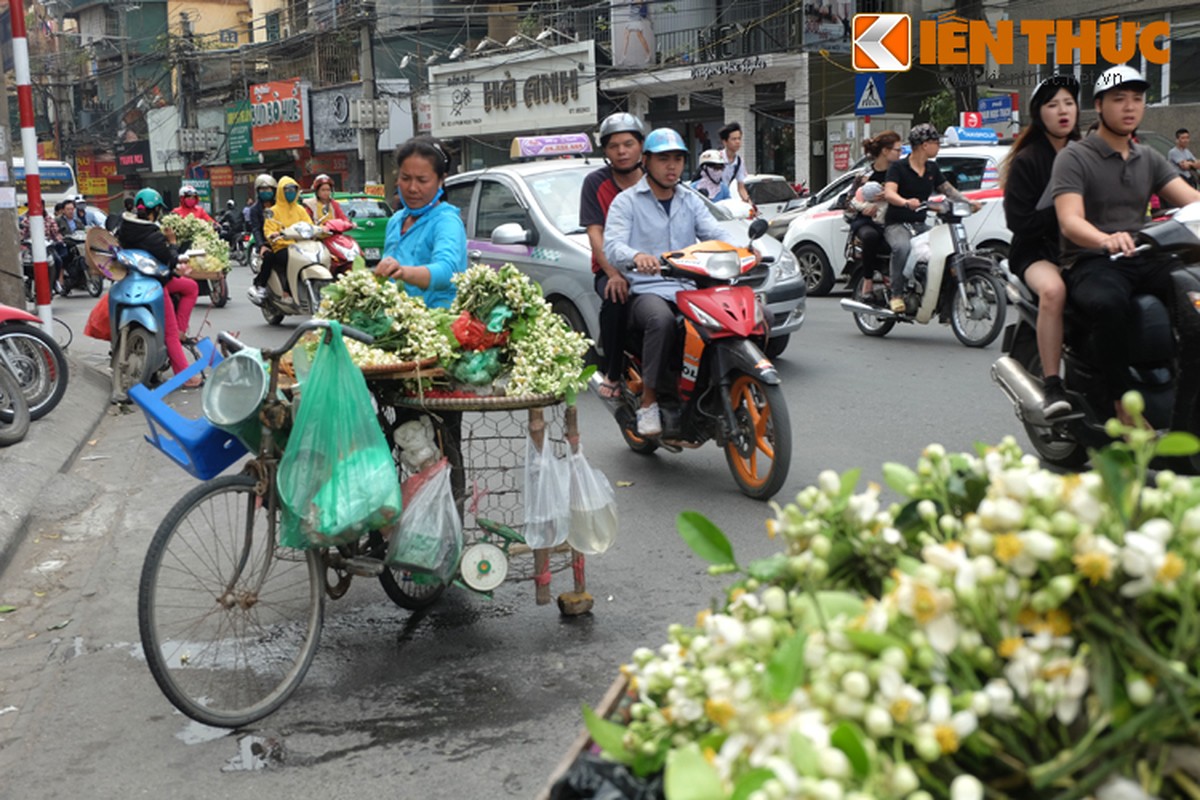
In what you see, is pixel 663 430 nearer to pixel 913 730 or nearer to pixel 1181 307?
pixel 1181 307

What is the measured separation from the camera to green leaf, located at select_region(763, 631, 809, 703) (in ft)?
4.51

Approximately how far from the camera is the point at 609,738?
1652mm

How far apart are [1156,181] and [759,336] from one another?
6.07ft

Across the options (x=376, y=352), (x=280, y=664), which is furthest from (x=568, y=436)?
(x=280, y=664)

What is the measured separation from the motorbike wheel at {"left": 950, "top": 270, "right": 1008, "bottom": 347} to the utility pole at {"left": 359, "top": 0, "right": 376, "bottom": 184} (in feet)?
76.8

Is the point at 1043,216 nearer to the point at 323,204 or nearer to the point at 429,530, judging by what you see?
the point at 429,530

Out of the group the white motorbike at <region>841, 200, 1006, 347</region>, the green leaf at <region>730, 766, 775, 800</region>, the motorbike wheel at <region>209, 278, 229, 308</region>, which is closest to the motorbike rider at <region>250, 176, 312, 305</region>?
the motorbike wheel at <region>209, 278, 229, 308</region>

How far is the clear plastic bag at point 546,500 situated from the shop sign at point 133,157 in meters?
50.2

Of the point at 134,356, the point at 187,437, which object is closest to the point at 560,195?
the point at 134,356

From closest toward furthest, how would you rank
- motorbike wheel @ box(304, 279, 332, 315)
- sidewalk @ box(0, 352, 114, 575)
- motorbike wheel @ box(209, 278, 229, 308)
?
sidewalk @ box(0, 352, 114, 575) < motorbike wheel @ box(304, 279, 332, 315) < motorbike wheel @ box(209, 278, 229, 308)

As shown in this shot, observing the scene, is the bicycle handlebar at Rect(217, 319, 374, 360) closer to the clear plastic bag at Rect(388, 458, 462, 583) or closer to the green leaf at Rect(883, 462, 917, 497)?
the clear plastic bag at Rect(388, 458, 462, 583)

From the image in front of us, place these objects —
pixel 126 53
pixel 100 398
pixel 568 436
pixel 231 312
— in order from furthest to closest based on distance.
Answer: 1. pixel 126 53
2. pixel 231 312
3. pixel 100 398
4. pixel 568 436

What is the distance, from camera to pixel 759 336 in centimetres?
600

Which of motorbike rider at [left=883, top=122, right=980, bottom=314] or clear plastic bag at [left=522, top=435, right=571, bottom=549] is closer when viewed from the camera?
clear plastic bag at [left=522, top=435, right=571, bottom=549]
